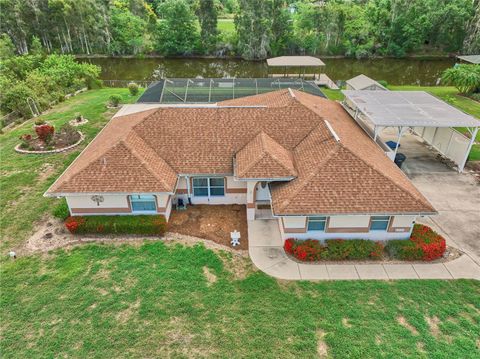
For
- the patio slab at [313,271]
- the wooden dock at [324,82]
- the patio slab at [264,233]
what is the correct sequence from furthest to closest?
1. the wooden dock at [324,82]
2. the patio slab at [264,233]
3. the patio slab at [313,271]

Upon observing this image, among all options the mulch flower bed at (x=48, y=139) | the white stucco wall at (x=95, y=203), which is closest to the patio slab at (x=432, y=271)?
the white stucco wall at (x=95, y=203)

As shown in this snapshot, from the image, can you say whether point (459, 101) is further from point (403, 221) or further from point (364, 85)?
point (403, 221)

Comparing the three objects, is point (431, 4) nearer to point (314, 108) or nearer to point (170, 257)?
point (314, 108)

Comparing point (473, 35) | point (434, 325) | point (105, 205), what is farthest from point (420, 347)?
point (473, 35)

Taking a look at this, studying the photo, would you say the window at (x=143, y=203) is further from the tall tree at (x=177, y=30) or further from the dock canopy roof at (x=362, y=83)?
the tall tree at (x=177, y=30)

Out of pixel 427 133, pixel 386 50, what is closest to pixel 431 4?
pixel 386 50

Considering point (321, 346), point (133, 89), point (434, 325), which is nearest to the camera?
point (321, 346)
